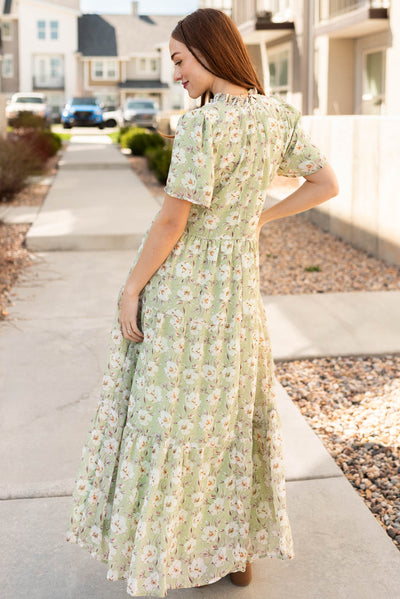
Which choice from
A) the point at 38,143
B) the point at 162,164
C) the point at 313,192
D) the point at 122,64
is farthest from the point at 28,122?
the point at 122,64

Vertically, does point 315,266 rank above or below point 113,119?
below

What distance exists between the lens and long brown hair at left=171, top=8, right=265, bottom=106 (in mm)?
1976

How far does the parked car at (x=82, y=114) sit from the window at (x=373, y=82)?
71.5 ft

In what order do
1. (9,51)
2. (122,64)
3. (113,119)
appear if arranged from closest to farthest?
1. (113,119)
2. (9,51)
3. (122,64)

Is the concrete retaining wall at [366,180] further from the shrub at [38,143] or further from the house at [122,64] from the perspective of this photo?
the house at [122,64]

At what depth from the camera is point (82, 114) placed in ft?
115

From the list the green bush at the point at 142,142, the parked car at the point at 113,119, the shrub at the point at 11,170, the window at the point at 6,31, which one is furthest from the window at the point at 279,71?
the window at the point at 6,31

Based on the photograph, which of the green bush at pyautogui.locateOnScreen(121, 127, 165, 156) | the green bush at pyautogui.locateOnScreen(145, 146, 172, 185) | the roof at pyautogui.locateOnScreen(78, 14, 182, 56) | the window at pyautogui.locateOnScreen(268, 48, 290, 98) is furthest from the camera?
the roof at pyautogui.locateOnScreen(78, 14, 182, 56)

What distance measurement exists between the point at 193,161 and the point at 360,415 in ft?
7.39

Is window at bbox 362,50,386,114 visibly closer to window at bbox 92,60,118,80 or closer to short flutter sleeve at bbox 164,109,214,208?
short flutter sleeve at bbox 164,109,214,208

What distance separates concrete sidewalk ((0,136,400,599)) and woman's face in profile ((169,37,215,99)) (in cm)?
154

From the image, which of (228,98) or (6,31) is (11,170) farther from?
(6,31)

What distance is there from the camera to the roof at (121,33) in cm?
5162

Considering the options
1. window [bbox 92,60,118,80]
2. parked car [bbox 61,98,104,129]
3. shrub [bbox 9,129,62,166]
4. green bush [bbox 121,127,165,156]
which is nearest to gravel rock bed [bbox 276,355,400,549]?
shrub [bbox 9,129,62,166]
